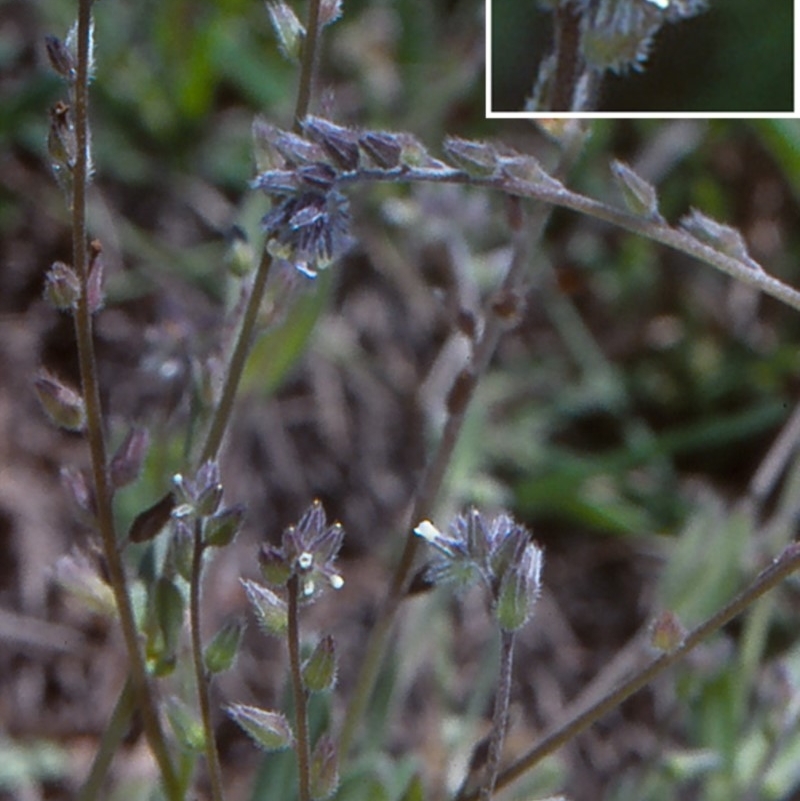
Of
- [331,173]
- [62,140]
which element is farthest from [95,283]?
[331,173]

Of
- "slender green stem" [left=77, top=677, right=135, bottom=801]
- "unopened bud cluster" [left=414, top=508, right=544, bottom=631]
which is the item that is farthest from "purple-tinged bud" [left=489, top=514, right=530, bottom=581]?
"slender green stem" [left=77, top=677, right=135, bottom=801]

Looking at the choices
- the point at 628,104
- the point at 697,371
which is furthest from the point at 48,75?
the point at 697,371

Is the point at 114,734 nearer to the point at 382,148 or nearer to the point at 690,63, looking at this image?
the point at 382,148

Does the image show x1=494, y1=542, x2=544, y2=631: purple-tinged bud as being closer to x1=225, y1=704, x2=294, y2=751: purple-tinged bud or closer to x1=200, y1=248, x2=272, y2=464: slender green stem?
x1=225, y1=704, x2=294, y2=751: purple-tinged bud

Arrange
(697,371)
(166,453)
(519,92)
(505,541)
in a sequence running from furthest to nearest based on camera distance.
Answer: (697,371) < (519,92) < (166,453) < (505,541)

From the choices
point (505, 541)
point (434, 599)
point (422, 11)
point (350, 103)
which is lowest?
point (434, 599)

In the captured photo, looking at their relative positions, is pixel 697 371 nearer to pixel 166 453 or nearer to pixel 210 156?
pixel 210 156
